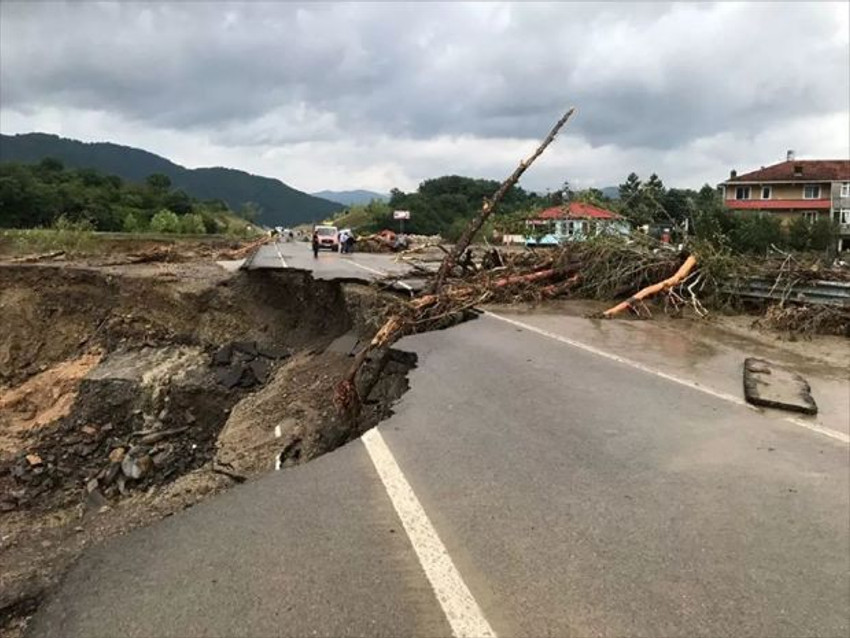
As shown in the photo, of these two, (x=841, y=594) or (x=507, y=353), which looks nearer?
(x=841, y=594)

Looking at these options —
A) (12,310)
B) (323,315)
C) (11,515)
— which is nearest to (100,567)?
(11,515)

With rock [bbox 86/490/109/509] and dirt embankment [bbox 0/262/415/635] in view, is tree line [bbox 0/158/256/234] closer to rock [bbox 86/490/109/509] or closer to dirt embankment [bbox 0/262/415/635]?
dirt embankment [bbox 0/262/415/635]

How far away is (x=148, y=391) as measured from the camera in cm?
1338

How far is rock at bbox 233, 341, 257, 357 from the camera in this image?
49.6 ft

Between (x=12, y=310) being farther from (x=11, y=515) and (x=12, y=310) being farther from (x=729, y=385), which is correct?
(x=729, y=385)

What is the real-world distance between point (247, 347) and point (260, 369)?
4.27 feet

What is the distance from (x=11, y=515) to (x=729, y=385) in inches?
297

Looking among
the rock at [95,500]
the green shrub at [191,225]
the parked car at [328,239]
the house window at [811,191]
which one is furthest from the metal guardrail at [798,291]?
the green shrub at [191,225]

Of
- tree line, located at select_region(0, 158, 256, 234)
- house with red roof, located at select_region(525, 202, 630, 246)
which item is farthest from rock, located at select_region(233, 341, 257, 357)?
tree line, located at select_region(0, 158, 256, 234)

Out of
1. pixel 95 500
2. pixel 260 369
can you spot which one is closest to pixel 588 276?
pixel 260 369

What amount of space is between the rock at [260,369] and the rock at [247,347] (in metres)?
0.39

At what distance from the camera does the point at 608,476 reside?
5297 mm

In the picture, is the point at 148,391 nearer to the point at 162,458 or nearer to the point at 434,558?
the point at 162,458

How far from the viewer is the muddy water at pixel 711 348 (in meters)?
7.84
